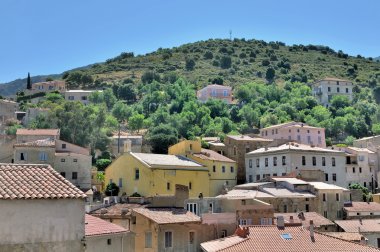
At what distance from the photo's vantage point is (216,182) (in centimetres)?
6838

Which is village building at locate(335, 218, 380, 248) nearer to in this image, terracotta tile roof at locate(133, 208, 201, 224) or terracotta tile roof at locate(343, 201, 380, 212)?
terracotta tile roof at locate(343, 201, 380, 212)

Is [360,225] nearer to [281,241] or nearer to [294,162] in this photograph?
[294,162]

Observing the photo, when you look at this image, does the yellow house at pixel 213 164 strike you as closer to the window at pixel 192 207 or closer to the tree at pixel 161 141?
the window at pixel 192 207

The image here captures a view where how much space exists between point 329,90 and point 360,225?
108 meters

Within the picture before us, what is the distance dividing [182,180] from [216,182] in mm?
8988

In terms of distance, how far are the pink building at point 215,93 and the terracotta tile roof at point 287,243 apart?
118m

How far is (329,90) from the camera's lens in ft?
523

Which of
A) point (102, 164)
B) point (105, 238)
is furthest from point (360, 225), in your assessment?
point (102, 164)

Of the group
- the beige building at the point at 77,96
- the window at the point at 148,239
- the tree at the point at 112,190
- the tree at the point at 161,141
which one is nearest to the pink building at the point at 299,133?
the tree at the point at 161,141

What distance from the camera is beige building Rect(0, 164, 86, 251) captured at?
52.0 ft

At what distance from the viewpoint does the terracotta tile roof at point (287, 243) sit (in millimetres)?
34625

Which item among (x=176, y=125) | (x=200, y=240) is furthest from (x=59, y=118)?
(x=200, y=240)

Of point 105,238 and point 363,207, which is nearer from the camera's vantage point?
point 105,238

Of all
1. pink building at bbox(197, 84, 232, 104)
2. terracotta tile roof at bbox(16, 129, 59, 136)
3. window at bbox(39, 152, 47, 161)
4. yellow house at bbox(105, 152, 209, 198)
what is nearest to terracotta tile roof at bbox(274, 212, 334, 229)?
yellow house at bbox(105, 152, 209, 198)
